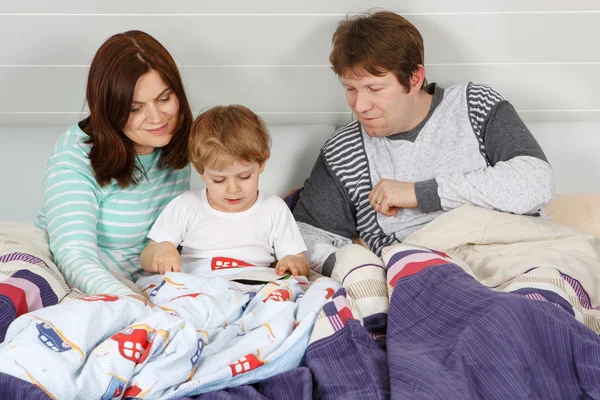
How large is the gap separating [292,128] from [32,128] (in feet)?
2.55

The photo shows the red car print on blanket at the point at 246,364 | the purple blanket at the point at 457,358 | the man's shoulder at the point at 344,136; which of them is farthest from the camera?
the man's shoulder at the point at 344,136

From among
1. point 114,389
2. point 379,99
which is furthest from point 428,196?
point 114,389

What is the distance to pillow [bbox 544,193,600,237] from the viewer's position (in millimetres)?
2006

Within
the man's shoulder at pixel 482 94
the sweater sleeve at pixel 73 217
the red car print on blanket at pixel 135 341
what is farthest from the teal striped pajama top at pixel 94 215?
the man's shoulder at pixel 482 94

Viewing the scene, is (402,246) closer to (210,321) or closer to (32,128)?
(210,321)

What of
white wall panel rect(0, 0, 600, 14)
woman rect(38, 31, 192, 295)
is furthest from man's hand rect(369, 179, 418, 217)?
white wall panel rect(0, 0, 600, 14)

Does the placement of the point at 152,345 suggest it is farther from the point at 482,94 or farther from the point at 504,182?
the point at 482,94

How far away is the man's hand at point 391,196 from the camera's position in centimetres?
184

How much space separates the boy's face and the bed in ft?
0.76

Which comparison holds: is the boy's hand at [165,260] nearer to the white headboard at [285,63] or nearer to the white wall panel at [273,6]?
the white headboard at [285,63]

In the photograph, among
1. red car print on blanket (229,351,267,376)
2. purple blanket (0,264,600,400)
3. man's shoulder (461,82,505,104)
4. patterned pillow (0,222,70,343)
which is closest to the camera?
purple blanket (0,264,600,400)

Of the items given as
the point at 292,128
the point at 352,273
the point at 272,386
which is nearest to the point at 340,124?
the point at 292,128

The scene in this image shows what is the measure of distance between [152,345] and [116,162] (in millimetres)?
638

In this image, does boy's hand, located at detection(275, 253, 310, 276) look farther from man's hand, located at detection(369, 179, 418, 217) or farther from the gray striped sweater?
man's hand, located at detection(369, 179, 418, 217)
